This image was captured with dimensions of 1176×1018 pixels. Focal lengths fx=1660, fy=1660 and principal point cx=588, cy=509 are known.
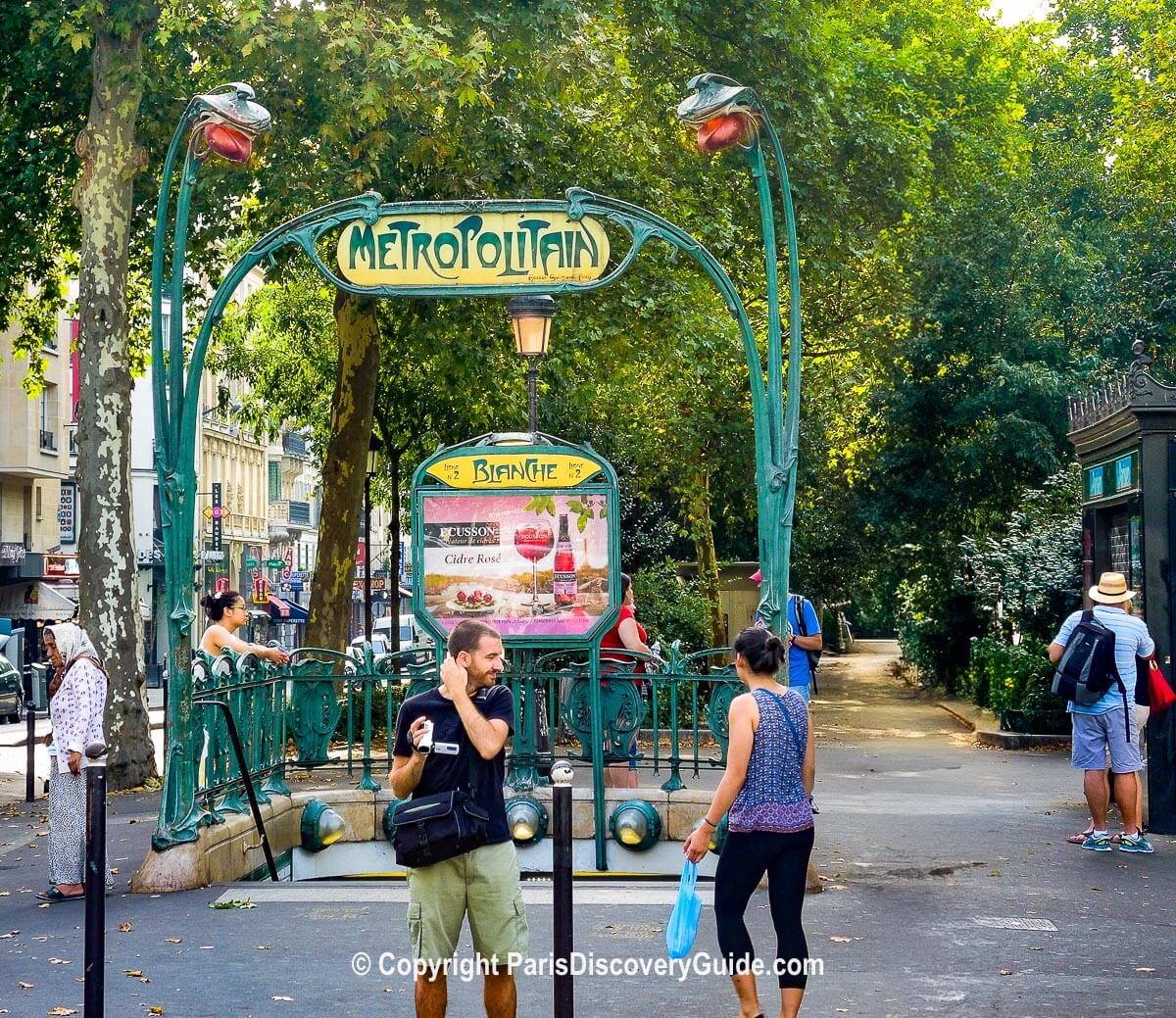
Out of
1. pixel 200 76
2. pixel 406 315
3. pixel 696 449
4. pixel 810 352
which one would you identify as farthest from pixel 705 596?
pixel 200 76

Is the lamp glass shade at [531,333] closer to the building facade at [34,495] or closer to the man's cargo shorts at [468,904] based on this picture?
the man's cargo shorts at [468,904]

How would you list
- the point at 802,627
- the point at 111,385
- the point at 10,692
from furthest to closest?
the point at 10,692 → the point at 111,385 → the point at 802,627

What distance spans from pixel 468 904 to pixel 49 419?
46.3 m

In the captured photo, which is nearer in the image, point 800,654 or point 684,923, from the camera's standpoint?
point 684,923

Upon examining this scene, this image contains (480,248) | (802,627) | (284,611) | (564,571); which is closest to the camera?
(480,248)

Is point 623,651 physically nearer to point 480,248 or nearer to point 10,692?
point 480,248

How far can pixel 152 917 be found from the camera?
9.17 meters

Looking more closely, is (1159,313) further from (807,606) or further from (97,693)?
(97,693)

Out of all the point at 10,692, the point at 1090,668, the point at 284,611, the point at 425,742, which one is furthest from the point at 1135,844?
the point at 284,611

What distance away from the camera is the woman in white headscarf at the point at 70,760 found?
10.1 m

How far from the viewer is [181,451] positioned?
10.9 m

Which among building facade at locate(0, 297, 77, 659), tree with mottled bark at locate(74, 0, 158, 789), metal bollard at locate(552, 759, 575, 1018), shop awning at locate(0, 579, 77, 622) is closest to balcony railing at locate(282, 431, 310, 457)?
building facade at locate(0, 297, 77, 659)

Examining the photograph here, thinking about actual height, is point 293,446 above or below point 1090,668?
above

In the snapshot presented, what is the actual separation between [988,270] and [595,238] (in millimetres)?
17312
